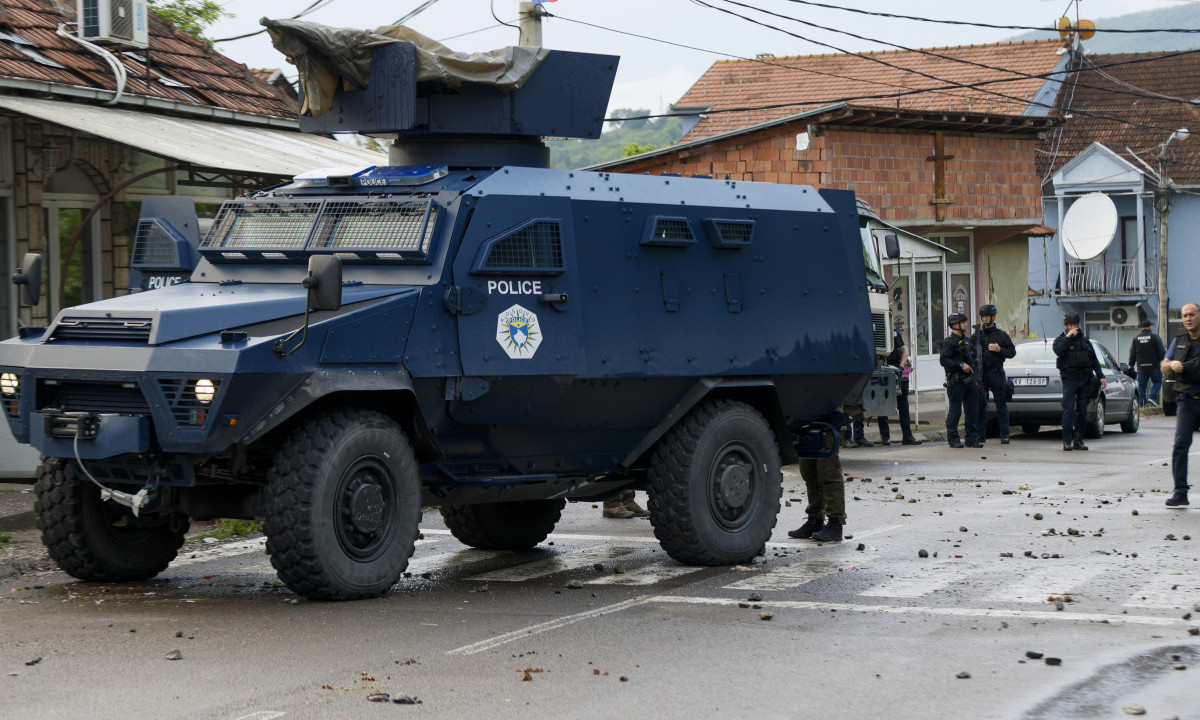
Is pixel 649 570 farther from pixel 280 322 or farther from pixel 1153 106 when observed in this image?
pixel 1153 106

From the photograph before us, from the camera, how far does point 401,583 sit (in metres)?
9.99

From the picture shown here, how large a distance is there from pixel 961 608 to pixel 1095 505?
5769 millimetres

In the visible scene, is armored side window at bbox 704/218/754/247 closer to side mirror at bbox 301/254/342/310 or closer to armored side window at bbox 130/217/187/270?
side mirror at bbox 301/254/342/310

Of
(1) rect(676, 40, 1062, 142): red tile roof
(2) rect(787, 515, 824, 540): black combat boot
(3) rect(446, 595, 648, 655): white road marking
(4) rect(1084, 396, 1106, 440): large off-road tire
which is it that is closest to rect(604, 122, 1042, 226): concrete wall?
(1) rect(676, 40, 1062, 142): red tile roof

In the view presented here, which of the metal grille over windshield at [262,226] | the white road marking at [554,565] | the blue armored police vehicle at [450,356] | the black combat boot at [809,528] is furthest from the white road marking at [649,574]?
the metal grille over windshield at [262,226]

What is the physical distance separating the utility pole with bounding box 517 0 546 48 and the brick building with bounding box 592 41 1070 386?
8.11 m

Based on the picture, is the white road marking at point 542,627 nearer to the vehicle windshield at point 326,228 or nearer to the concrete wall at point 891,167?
the vehicle windshield at point 326,228

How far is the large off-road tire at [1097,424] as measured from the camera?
22875 millimetres

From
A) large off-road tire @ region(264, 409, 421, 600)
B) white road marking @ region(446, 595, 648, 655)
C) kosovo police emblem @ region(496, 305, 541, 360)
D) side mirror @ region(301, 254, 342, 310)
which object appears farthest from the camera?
kosovo police emblem @ region(496, 305, 541, 360)

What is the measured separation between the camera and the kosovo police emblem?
369 inches

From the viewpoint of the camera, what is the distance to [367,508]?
880cm

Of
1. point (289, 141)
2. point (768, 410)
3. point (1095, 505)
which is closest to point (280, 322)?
point (768, 410)

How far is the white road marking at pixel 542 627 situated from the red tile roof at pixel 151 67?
904 centimetres

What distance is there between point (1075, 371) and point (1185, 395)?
24.0ft
